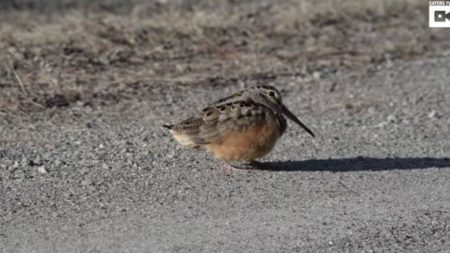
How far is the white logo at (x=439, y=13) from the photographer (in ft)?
60.1

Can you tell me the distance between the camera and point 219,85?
1381cm

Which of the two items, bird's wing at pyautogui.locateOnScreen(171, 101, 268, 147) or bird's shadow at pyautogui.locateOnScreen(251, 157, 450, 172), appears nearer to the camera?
bird's wing at pyautogui.locateOnScreen(171, 101, 268, 147)

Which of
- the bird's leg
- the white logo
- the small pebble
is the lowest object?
the white logo

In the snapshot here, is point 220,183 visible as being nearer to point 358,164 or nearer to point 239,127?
point 239,127

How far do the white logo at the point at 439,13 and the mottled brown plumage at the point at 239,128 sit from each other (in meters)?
9.15

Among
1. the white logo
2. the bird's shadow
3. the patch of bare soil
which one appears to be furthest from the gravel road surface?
the white logo

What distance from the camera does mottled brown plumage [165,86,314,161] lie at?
9367 millimetres

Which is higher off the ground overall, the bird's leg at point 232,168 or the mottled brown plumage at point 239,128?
the mottled brown plumage at point 239,128

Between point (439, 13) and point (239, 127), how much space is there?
997 centimetres

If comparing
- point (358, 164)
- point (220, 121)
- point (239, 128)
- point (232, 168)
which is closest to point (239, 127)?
point (239, 128)

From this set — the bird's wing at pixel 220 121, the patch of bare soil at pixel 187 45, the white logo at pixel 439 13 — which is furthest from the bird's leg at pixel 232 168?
the white logo at pixel 439 13

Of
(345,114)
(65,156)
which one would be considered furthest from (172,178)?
(345,114)

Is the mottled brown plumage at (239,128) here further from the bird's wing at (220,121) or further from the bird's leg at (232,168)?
the bird's leg at (232,168)

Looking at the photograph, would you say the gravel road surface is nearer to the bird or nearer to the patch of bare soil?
the bird
